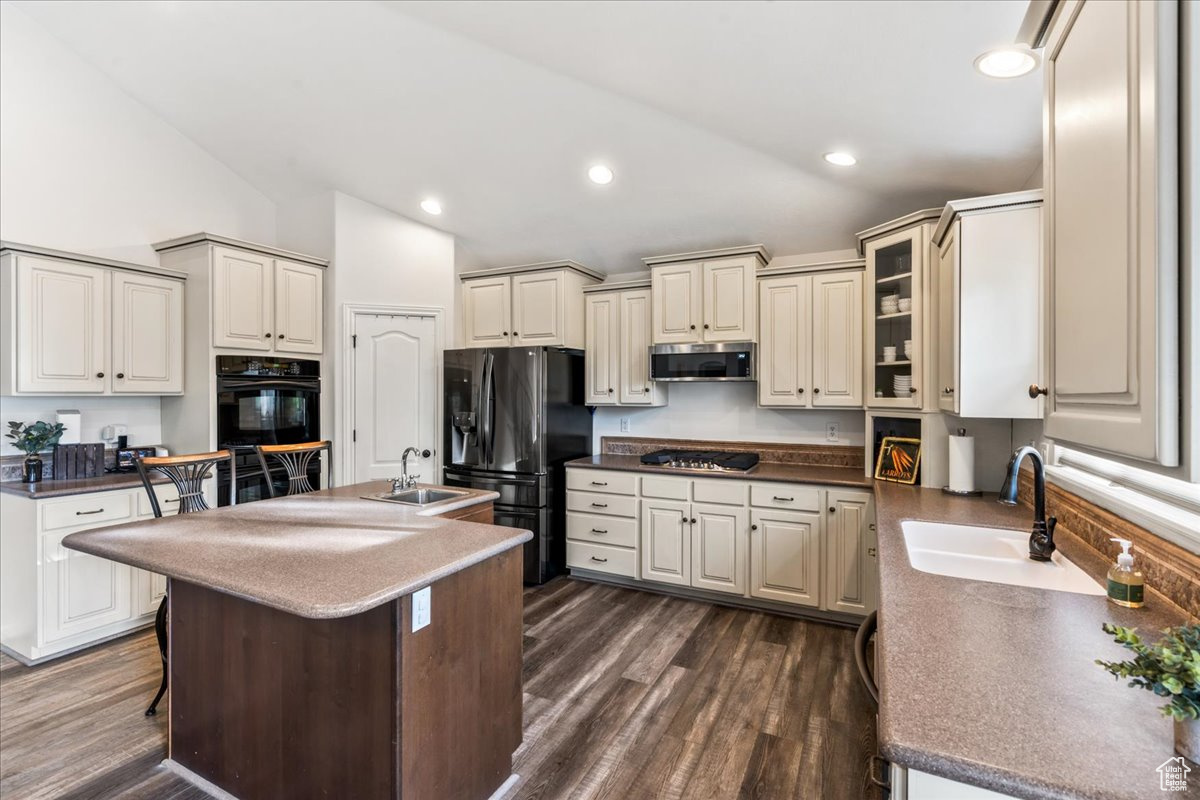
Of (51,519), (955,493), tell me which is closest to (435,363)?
(51,519)

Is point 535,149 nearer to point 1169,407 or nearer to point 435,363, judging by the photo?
point 435,363

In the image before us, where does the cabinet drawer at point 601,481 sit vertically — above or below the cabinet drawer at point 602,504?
above

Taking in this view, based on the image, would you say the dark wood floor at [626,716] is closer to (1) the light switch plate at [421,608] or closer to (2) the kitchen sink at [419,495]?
(1) the light switch plate at [421,608]

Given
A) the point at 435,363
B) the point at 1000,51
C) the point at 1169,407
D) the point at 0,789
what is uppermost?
the point at 1000,51

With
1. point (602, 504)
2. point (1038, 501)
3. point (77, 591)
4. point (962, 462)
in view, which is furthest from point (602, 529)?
point (77, 591)

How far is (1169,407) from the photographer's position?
2.14 feet

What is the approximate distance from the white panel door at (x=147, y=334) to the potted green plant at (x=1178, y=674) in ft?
14.7

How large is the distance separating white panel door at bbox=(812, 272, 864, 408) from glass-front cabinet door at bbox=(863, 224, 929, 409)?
134mm

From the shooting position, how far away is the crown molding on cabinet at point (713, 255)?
3625 millimetres

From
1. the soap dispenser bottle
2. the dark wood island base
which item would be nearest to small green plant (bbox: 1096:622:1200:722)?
the soap dispenser bottle

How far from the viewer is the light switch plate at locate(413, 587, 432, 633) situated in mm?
1534

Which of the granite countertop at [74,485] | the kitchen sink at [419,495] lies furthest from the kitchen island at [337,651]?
the granite countertop at [74,485]

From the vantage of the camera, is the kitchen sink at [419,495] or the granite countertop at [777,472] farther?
the granite countertop at [777,472]

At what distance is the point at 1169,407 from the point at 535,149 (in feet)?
10.6
